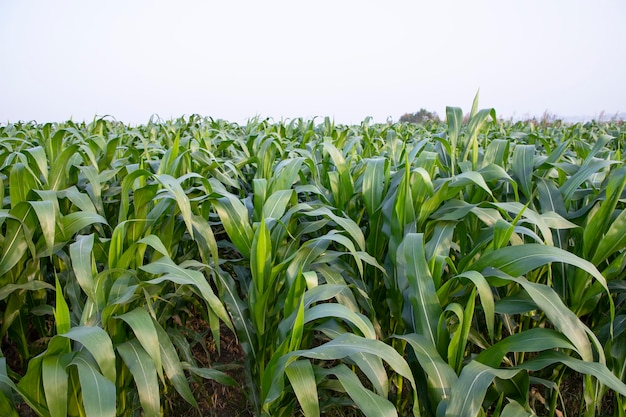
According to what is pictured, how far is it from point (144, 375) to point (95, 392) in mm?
→ 146

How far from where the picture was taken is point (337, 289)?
3.76ft

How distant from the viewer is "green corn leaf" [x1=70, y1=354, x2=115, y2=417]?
3.00 feet

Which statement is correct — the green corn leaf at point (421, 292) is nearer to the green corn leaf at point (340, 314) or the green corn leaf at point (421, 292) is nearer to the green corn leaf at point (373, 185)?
the green corn leaf at point (340, 314)

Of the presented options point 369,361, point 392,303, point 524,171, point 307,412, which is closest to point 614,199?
point 524,171

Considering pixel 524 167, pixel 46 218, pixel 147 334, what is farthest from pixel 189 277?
pixel 524 167

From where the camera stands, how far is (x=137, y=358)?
1102 mm

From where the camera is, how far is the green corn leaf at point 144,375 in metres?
1.05

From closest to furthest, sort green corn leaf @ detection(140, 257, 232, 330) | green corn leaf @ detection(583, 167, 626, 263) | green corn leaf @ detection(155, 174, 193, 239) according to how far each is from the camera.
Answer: green corn leaf @ detection(140, 257, 232, 330)
green corn leaf @ detection(155, 174, 193, 239)
green corn leaf @ detection(583, 167, 626, 263)

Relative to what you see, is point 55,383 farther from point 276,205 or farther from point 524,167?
point 524,167

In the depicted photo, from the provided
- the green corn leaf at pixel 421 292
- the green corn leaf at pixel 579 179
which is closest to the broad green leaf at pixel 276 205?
the green corn leaf at pixel 421 292

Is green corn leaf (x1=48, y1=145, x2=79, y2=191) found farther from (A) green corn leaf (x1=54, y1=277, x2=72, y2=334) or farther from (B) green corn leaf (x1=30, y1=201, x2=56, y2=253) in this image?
(A) green corn leaf (x1=54, y1=277, x2=72, y2=334)

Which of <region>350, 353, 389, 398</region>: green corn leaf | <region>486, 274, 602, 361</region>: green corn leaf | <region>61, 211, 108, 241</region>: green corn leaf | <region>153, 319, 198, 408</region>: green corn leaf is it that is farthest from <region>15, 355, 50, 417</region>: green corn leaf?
<region>486, 274, 602, 361</region>: green corn leaf

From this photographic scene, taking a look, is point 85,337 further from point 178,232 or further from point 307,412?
point 178,232

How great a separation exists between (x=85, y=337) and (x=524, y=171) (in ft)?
5.27
